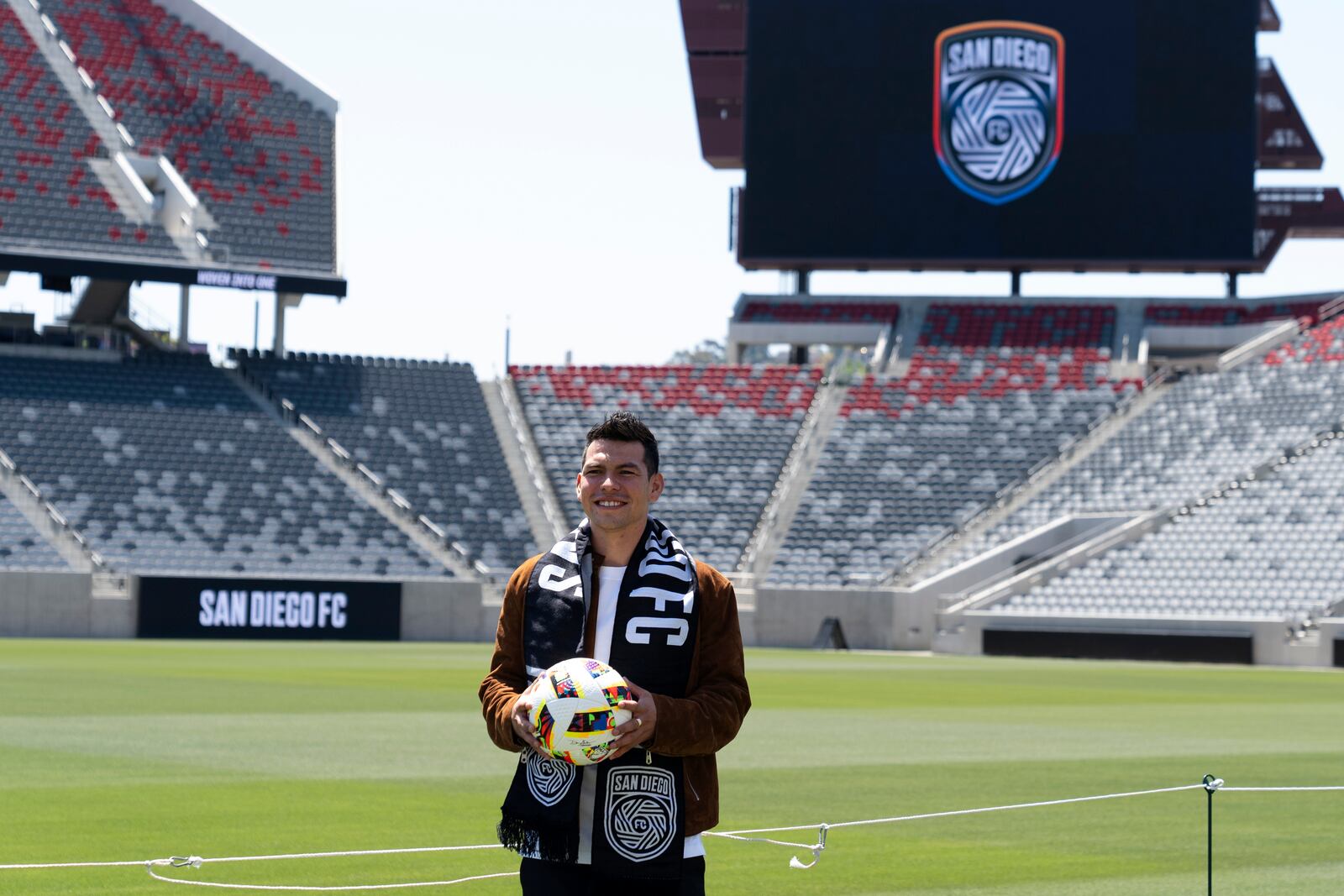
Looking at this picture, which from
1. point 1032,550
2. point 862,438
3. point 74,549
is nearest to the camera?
point 74,549

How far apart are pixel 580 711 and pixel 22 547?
150ft

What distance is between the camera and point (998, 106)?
61219 millimetres

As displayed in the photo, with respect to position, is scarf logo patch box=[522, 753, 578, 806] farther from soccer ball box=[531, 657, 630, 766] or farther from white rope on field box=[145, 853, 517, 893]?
white rope on field box=[145, 853, 517, 893]

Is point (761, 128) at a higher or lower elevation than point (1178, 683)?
higher

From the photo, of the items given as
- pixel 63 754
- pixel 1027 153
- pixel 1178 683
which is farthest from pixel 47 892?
pixel 1027 153

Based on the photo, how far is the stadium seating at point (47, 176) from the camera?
57625mm

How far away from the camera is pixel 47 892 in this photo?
10578mm

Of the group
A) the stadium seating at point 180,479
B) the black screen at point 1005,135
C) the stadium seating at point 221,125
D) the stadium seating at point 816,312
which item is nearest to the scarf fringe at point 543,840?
the stadium seating at point 180,479

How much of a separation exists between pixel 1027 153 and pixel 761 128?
8268 mm

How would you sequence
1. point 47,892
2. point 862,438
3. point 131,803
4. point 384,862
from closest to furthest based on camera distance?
point 47,892 < point 384,862 < point 131,803 < point 862,438

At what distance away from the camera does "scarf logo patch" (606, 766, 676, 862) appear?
5.89 metres

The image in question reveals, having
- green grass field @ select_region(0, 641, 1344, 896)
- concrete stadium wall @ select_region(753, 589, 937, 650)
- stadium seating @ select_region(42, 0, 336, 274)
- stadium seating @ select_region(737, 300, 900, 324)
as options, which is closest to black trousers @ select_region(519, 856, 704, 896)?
green grass field @ select_region(0, 641, 1344, 896)

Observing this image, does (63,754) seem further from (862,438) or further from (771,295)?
(771,295)

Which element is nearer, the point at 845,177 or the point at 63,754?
the point at 63,754
